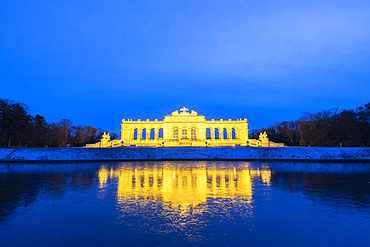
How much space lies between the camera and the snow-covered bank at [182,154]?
29.6m

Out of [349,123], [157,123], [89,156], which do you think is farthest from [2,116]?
[349,123]

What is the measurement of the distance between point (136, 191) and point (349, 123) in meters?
53.3

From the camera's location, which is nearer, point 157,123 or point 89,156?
point 89,156

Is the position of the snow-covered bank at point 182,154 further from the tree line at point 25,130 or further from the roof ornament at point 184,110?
the roof ornament at point 184,110

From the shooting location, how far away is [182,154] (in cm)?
3169

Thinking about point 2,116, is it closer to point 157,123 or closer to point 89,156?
point 89,156

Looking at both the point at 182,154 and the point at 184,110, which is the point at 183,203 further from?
the point at 184,110

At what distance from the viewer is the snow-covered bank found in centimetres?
2960

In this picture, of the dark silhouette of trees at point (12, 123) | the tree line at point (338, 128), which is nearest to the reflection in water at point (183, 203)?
the tree line at point (338, 128)

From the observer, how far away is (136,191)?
10.5 m

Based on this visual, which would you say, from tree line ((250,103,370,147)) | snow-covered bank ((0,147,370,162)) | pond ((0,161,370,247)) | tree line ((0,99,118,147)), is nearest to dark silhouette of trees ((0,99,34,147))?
tree line ((0,99,118,147))

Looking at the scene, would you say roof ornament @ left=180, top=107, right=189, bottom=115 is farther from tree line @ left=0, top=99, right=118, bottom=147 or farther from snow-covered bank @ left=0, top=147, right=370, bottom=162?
snow-covered bank @ left=0, top=147, right=370, bottom=162

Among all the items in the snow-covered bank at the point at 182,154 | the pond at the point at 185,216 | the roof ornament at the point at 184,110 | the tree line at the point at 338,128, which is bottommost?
the pond at the point at 185,216

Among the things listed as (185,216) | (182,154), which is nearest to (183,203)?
(185,216)
